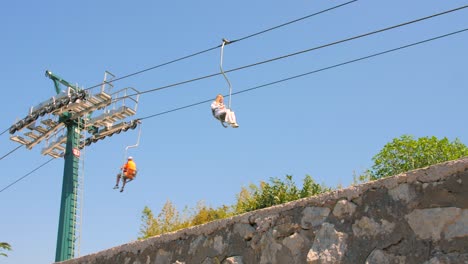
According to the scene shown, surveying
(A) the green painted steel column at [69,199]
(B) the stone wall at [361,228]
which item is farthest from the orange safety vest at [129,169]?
(B) the stone wall at [361,228]

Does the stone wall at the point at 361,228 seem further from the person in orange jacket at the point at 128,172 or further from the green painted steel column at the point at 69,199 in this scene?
the green painted steel column at the point at 69,199

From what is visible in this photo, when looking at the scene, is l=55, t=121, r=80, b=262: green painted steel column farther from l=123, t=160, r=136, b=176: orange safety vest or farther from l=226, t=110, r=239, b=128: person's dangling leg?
l=226, t=110, r=239, b=128: person's dangling leg

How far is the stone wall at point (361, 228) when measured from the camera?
2998mm

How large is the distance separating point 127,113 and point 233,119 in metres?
13.5

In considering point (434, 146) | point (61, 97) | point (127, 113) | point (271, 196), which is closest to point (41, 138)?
point (61, 97)

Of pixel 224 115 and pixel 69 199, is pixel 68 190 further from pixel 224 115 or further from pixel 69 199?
pixel 224 115

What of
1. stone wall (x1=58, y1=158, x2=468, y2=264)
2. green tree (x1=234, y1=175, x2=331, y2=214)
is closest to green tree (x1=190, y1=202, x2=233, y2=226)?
green tree (x1=234, y1=175, x2=331, y2=214)

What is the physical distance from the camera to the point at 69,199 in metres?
23.5

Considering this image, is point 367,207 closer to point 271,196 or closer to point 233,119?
point 233,119

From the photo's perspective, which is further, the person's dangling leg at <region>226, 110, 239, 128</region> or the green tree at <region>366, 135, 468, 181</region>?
the green tree at <region>366, 135, 468, 181</region>

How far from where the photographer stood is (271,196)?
18969 mm

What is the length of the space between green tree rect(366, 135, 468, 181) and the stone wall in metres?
18.6

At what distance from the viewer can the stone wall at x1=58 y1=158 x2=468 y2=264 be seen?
2998mm

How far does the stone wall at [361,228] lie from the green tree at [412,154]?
18632mm
